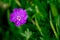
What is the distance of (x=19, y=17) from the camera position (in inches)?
54.0

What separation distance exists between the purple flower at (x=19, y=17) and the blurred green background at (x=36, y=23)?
5cm

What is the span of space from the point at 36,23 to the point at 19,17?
15cm

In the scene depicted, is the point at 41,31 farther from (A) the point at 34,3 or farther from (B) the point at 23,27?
(A) the point at 34,3

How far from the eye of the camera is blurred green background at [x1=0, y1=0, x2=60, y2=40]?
1.25 metres

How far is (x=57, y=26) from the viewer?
1253mm

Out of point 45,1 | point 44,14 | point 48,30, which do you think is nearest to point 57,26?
point 48,30

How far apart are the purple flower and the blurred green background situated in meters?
0.05

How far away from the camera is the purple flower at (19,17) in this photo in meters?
1.33

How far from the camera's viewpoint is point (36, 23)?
4.30ft

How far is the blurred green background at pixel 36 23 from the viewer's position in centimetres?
125

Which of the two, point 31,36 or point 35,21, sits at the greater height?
point 35,21

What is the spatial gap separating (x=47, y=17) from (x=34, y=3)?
0.52 ft

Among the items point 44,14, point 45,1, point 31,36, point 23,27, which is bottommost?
point 31,36

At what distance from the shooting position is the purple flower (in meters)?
1.33
